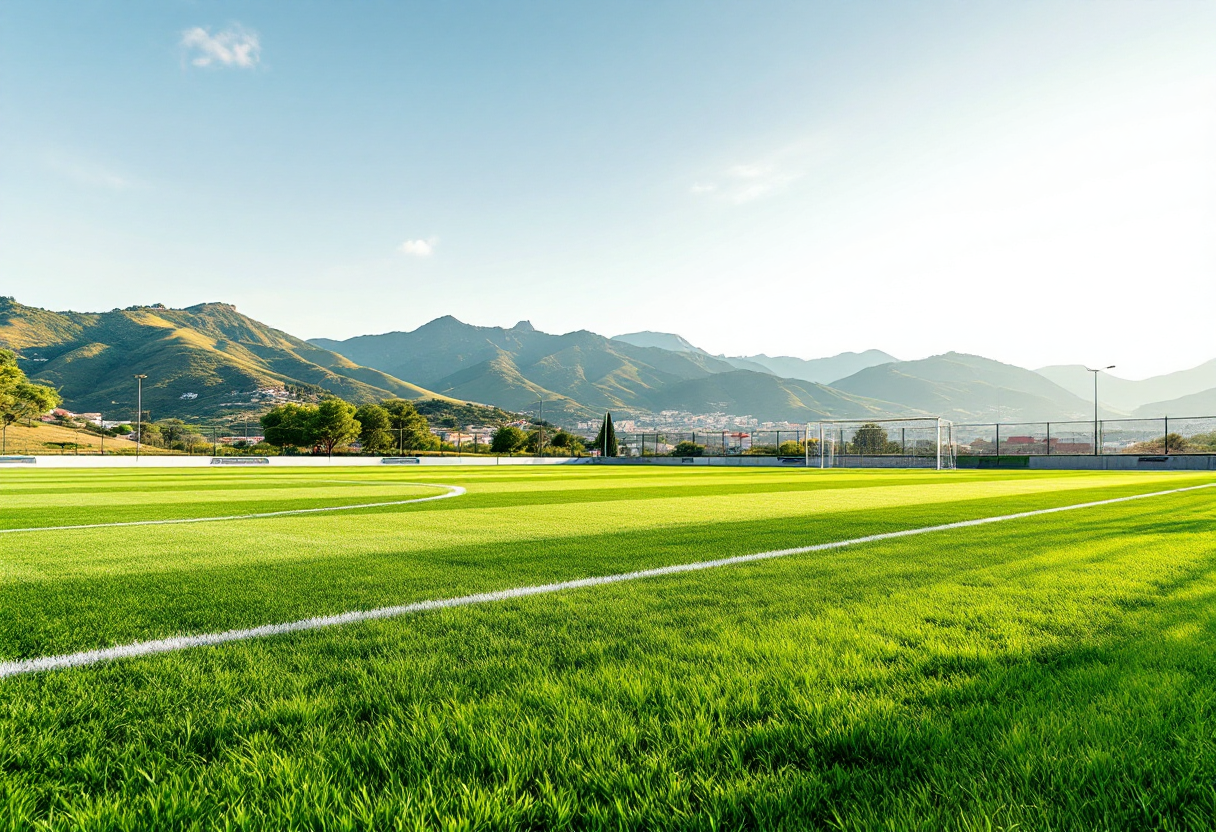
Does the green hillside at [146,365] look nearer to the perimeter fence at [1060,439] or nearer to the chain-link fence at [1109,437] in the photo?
the perimeter fence at [1060,439]

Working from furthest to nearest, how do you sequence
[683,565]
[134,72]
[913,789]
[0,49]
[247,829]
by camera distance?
[134,72], [0,49], [683,565], [913,789], [247,829]

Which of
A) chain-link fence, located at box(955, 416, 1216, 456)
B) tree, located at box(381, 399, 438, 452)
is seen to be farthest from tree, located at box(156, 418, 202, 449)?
chain-link fence, located at box(955, 416, 1216, 456)

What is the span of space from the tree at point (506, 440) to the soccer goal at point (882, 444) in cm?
3324

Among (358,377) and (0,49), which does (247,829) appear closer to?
(0,49)

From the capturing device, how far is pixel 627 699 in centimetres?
195

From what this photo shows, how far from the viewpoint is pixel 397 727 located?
1.75 meters

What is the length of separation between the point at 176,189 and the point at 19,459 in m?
21.4

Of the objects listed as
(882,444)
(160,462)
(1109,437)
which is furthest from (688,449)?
(160,462)

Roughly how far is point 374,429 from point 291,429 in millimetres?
8550

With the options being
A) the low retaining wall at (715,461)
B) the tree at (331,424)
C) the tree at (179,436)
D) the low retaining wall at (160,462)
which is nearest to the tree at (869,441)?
the low retaining wall at (715,461)

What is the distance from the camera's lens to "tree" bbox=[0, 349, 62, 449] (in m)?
55.9

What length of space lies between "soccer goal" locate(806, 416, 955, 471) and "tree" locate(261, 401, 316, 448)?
52.8 meters

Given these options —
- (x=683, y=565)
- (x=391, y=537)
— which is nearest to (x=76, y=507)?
(x=391, y=537)

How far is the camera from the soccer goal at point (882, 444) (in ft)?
130
